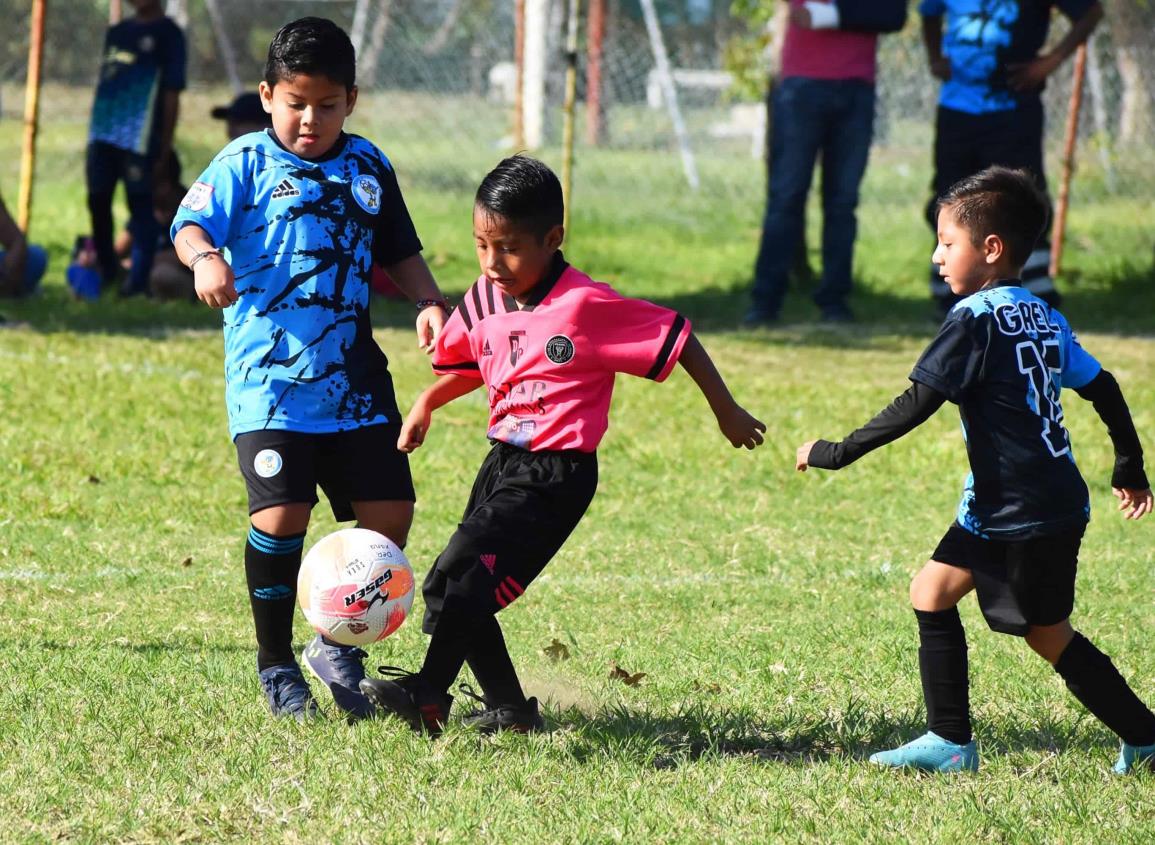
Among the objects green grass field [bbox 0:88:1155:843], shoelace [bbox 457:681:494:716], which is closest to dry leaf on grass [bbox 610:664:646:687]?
green grass field [bbox 0:88:1155:843]

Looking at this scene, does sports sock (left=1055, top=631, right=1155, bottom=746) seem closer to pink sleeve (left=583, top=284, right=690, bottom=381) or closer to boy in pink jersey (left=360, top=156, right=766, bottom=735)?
boy in pink jersey (left=360, top=156, right=766, bottom=735)

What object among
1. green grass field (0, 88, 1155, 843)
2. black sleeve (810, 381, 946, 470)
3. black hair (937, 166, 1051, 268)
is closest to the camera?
green grass field (0, 88, 1155, 843)

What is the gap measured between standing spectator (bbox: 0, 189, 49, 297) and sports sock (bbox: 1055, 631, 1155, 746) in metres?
8.15

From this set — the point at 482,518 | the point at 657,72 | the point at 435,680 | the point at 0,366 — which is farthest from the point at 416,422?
the point at 657,72

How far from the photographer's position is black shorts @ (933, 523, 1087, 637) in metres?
3.92

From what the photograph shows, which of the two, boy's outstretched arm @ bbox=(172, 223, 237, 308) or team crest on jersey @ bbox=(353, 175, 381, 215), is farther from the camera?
team crest on jersey @ bbox=(353, 175, 381, 215)

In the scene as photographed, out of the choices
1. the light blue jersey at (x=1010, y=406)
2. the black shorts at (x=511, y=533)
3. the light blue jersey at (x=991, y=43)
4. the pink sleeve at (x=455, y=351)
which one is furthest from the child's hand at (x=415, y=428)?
the light blue jersey at (x=991, y=43)

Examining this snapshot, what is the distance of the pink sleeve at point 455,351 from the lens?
4.31m

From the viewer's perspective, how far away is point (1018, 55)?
10.5 metres

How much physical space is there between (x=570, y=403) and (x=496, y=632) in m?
0.63

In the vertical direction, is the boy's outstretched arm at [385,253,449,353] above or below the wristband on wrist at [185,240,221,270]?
below

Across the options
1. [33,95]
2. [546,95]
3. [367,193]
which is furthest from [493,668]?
[546,95]

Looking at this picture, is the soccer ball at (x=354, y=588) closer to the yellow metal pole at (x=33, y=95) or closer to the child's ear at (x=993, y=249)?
the child's ear at (x=993, y=249)

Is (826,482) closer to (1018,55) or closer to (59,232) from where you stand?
(1018,55)
